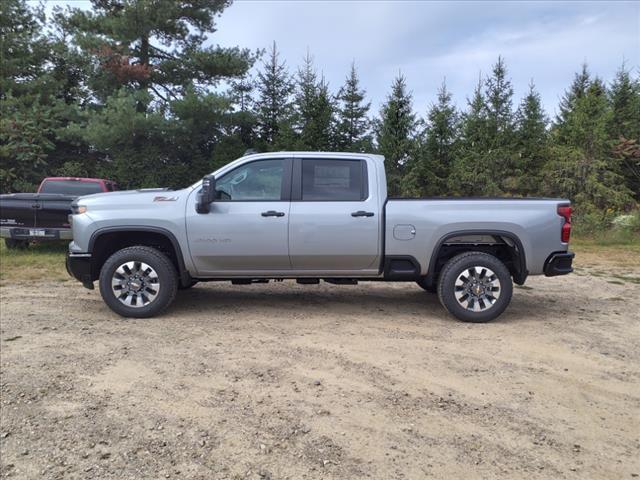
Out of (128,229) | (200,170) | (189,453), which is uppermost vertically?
(200,170)

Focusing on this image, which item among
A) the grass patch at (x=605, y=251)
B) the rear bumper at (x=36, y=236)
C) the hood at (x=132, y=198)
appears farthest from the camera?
the grass patch at (x=605, y=251)

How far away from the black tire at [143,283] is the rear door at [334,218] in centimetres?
140

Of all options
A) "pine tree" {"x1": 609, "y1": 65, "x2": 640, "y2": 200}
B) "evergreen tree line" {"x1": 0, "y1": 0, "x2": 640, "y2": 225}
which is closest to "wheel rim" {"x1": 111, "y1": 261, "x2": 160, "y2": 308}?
"evergreen tree line" {"x1": 0, "y1": 0, "x2": 640, "y2": 225}

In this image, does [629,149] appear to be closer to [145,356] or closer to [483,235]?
[483,235]

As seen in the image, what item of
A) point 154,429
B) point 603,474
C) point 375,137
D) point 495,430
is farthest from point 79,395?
point 375,137

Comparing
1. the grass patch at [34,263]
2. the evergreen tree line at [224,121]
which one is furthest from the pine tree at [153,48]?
the grass patch at [34,263]

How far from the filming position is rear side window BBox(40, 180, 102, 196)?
11595 millimetres

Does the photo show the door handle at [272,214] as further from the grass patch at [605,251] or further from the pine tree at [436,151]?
the pine tree at [436,151]

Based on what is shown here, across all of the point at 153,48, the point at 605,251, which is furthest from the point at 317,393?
the point at 153,48

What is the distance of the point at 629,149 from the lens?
57.8 ft

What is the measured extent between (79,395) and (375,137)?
17.1 meters

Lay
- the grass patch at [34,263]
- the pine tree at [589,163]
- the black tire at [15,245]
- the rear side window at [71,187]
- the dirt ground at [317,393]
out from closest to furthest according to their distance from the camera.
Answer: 1. the dirt ground at [317,393]
2. the grass patch at [34,263]
3. the black tire at [15,245]
4. the rear side window at [71,187]
5. the pine tree at [589,163]

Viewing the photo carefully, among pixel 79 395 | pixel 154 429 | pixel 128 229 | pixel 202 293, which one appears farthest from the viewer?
pixel 202 293

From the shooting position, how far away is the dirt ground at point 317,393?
2885 millimetres
